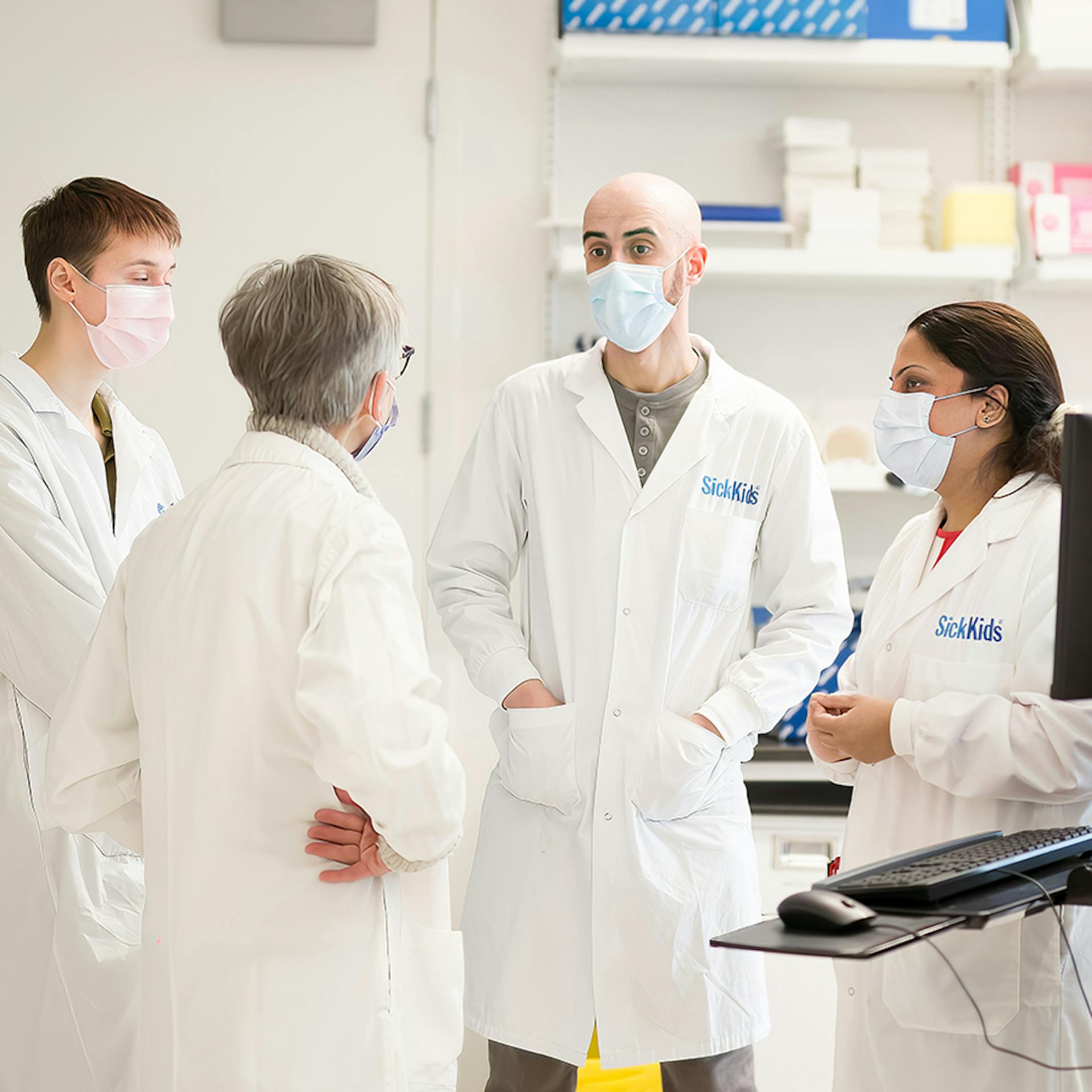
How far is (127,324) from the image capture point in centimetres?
184

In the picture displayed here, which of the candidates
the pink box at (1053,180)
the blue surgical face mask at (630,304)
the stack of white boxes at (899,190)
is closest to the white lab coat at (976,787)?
the blue surgical face mask at (630,304)

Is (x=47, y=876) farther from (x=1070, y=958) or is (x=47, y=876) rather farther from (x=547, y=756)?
(x=1070, y=958)

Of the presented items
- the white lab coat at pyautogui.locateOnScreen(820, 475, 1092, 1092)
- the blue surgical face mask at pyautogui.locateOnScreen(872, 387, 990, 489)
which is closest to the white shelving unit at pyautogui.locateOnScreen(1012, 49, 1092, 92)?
the blue surgical face mask at pyautogui.locateOnScreen(872, 387, 990, 489)

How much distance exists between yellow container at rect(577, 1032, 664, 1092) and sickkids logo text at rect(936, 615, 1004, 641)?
1.12 meters

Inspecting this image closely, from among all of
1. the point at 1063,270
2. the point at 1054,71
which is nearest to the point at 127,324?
the point at 1063,270

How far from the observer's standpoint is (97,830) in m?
1.40

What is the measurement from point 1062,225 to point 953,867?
84.7 inches

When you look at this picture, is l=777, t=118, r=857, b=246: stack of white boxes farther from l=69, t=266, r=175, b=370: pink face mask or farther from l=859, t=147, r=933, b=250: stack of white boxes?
l=69, t=266, r=175, b=370: pink face mask

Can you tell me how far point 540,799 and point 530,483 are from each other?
0.48 metres

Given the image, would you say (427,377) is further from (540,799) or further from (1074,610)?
(1074,610)

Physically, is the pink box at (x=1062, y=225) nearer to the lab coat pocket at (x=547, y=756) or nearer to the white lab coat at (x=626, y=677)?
the white lab coat at (x=626, y=677)

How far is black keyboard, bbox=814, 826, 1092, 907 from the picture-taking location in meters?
1.03

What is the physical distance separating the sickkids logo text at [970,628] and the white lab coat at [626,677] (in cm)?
29

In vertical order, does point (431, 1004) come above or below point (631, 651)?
below
